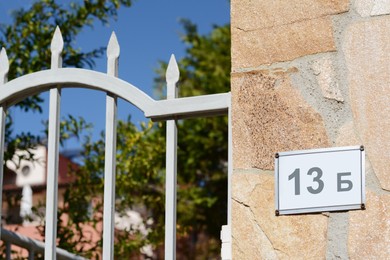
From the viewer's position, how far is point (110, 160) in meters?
2.74

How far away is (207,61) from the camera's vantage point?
14.9m

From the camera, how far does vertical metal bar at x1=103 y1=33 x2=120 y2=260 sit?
2709 millimetres

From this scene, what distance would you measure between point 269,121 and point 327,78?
0.63 feet

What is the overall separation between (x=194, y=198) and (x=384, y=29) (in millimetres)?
11576

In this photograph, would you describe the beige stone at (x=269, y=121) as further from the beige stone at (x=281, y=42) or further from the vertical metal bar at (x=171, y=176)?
the vertical metal bar at (x=171, y=176)

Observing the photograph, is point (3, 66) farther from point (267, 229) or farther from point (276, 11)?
point (267, 229)

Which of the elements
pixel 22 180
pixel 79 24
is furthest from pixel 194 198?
pixel 22 180

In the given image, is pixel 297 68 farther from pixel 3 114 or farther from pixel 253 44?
pixel 3 114

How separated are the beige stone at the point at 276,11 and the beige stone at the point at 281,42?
15mm

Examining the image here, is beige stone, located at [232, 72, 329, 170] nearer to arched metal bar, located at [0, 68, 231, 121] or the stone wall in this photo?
the stone wall

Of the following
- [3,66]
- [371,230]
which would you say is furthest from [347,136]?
[3,66]

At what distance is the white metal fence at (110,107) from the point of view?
2654 millimetres

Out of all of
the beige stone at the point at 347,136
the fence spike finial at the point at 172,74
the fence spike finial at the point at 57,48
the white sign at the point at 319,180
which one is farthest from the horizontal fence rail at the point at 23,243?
the beige stone at the point at 347,136

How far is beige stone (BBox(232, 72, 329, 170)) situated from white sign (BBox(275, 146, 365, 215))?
0.04m
